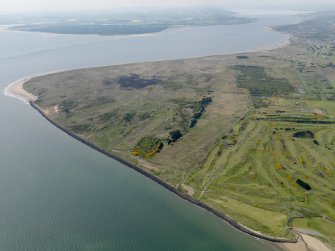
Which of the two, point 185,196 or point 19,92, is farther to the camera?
point 19,92

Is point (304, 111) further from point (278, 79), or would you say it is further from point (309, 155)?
point (278, 79)

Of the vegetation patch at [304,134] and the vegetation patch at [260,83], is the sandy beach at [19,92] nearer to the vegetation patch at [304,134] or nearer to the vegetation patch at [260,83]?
the vegetation patch at [260,83]

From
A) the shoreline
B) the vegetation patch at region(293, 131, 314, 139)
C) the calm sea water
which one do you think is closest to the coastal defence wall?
the shoreline

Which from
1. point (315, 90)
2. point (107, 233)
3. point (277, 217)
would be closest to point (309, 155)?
point (277, 217)

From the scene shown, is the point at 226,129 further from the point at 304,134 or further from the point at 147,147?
the point at 147,147

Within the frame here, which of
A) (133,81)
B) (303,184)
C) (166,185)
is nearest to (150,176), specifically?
(166,185)

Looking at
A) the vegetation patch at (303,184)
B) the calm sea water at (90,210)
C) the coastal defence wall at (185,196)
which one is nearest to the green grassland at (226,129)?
the vegetation patch at (303,184)

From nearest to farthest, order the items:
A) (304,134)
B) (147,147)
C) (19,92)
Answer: (147,147)
(304,134)
(19,92)

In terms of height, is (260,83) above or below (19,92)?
below
